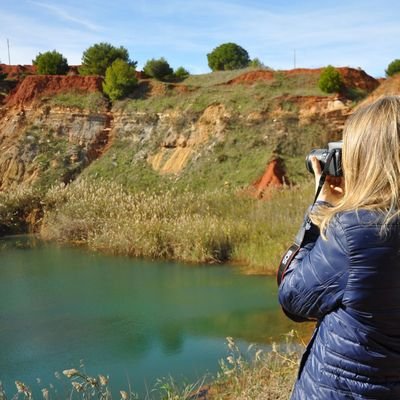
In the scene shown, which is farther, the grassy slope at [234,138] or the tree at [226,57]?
the tree at [226,57]

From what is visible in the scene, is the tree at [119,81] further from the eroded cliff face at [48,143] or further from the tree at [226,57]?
the tree at [226,57]

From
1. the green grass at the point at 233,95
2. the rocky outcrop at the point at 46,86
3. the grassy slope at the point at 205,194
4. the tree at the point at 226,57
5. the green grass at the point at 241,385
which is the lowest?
the green grass at the point at 241,385

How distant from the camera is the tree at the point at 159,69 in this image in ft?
93.4

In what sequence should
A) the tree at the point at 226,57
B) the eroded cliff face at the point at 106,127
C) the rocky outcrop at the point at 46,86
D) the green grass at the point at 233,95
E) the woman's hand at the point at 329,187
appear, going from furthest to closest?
the tree at the point at 226,57 → the rocky outcrop at the point at 46,86 → the green grass at the point at 233,95 → the eroded cliff face at the point at 106,127 → the woman's hand at the point at 329,187

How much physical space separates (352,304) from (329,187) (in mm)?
572

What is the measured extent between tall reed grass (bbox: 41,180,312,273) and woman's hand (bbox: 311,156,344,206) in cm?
914

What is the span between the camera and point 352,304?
6.13 ft

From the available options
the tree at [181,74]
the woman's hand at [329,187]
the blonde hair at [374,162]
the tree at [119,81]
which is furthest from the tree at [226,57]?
the blonde hair at [374,162]

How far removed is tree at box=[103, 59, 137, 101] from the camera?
2641cm

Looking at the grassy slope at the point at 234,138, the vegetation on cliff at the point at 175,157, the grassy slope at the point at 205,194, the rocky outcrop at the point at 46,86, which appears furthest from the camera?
the rocky outcrop at the point at 46,86

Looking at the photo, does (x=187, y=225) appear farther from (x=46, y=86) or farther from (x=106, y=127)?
(x=46, y=86)

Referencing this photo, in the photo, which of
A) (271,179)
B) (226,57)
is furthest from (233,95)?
(226,57)

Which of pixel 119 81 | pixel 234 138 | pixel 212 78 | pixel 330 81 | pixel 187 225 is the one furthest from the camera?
pixel 212 78

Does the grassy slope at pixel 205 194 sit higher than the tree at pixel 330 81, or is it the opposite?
the tree at pixel 330 81
